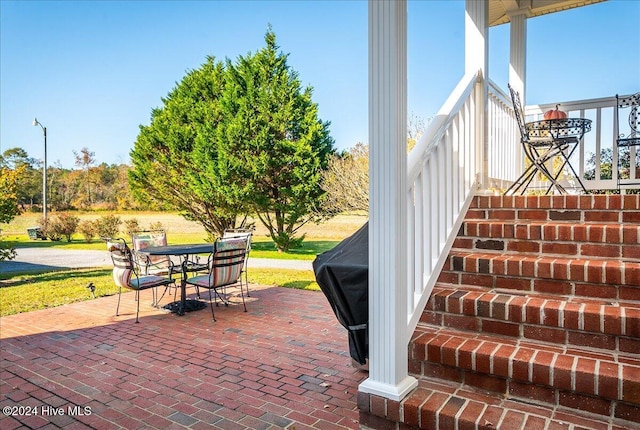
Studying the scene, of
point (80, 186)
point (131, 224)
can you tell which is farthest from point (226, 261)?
point (80, 186)

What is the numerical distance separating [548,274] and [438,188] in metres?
0.72

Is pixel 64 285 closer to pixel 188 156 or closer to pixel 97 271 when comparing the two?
pixel 97 271

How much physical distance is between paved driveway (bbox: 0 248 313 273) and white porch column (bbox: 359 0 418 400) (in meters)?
6.85

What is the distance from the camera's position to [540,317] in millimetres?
1922

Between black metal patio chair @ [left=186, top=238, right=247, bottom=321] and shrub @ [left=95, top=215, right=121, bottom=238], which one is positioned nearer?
black metal patio chair @ [left=186, top=238, right=247, bottom=321]

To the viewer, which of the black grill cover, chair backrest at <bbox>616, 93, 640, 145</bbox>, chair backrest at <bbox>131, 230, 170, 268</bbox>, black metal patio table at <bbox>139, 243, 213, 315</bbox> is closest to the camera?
the black grill cover

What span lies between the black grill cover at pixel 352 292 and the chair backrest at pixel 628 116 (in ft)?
9.79

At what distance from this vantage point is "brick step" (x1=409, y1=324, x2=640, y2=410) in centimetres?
155

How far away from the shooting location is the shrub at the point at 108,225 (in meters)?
12.7

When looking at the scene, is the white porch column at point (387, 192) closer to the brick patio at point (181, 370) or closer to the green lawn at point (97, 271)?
the brick patio at point (181, 370)

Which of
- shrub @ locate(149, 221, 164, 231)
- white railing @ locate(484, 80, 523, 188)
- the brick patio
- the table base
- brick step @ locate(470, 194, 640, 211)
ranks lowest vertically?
the brick patio

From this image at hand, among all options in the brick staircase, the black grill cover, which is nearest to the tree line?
the black grill cover

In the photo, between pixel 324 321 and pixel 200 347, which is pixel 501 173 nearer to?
pixel 324 321

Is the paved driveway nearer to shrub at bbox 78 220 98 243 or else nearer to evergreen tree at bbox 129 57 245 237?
shrub at bbox 78 220 98 243
